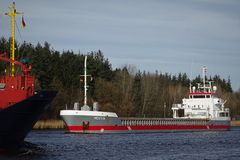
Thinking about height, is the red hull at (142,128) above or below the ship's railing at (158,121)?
below

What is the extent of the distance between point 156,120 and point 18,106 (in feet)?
134

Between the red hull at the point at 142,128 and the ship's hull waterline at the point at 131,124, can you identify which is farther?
the red hull at the point at 142,128

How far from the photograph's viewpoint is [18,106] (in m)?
35.7

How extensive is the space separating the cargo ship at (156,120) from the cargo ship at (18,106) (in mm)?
20825

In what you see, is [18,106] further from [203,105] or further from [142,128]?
[203,105]

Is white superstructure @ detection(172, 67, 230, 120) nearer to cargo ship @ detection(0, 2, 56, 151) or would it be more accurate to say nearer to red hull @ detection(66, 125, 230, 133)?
red hull @ detection(66, 125, 230, 133)

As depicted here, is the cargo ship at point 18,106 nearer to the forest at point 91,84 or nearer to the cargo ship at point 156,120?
the cargo ship at point 156,120

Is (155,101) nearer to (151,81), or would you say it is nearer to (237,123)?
(151,81)

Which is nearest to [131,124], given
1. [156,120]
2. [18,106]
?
[156,120]

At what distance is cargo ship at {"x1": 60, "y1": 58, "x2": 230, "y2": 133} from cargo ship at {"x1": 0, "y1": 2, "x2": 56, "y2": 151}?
2082 cm

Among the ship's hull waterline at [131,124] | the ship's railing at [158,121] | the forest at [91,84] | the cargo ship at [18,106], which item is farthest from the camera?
the forest at [91,84]

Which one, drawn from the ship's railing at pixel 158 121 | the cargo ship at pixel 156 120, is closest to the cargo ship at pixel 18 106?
the cargo ship at pixel 156 120

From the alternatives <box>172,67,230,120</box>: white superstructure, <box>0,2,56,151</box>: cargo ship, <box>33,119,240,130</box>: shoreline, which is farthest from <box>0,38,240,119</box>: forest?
<box>0,2,56,151</box>: cargo ship

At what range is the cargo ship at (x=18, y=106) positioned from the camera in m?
35.6
